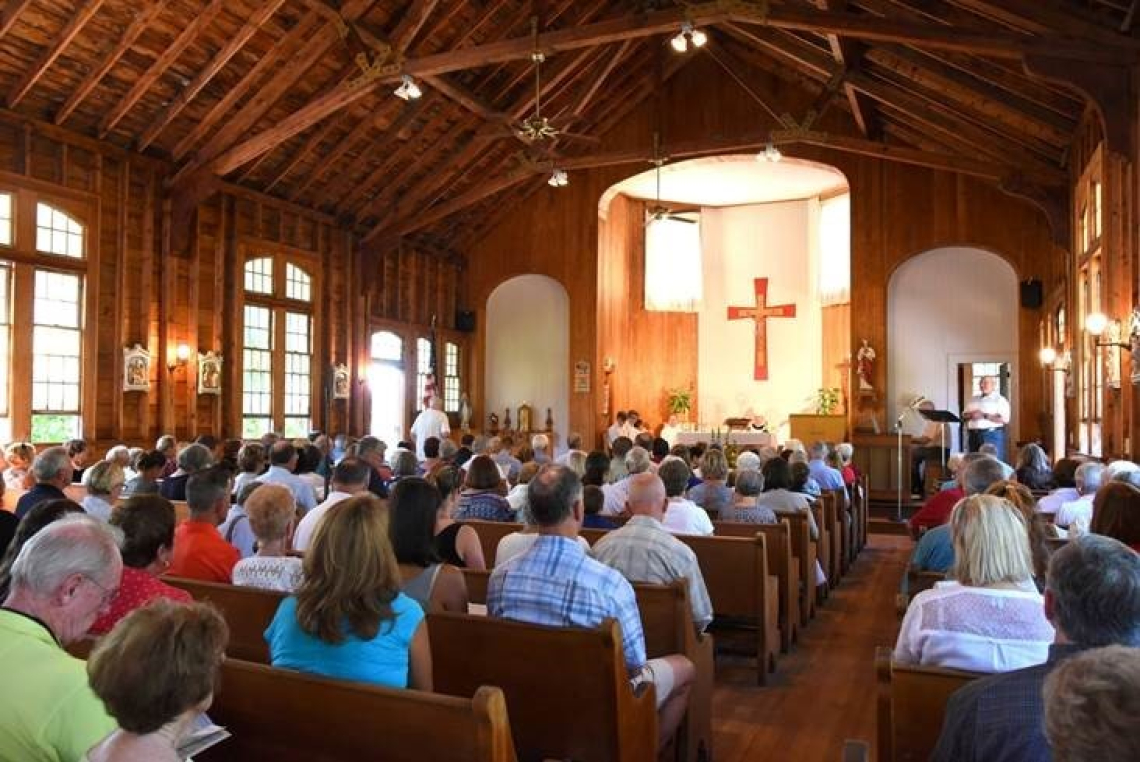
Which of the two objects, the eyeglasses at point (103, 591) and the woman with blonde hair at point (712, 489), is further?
the woman with blonde hair at point (712, 489)

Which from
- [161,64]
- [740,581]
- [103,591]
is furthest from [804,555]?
[161,64]

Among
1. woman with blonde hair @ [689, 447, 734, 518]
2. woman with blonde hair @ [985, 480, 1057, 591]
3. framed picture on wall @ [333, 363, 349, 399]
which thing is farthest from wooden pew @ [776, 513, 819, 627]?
framed picture on wall @ [333, 363, 349, 399]

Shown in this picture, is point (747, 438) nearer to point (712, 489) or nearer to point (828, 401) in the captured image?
point (828, 401)

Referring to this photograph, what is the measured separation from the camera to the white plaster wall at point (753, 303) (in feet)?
56.6

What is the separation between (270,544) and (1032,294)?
12553mm

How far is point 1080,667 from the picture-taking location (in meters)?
1.10

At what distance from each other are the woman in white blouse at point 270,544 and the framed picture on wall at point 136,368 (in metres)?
8.01

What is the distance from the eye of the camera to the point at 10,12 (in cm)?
813

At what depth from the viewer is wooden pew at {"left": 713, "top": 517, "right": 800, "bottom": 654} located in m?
5.06

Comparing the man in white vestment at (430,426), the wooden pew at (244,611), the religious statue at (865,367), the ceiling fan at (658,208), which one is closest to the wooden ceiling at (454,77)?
the ceiling fan at (658,208)

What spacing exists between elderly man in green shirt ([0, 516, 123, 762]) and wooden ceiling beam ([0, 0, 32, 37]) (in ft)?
25.7

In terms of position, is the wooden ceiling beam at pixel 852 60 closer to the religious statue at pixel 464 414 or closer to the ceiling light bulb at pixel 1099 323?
the ceiling light bulb at pixel 1099 323

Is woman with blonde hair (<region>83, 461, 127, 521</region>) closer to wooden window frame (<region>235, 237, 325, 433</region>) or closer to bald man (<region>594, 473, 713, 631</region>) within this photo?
bald man (<region>594, 473, 713, 631</region>)

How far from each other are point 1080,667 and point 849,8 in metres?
11.0
